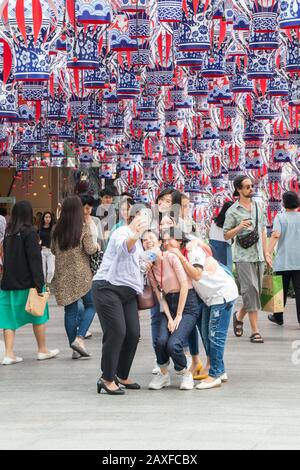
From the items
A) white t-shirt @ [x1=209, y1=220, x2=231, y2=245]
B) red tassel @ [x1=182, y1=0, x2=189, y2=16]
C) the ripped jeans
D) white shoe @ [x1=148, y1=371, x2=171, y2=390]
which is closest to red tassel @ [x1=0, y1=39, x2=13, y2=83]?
red tassel @ [x1=182, y1=0, x2=189, y2=16]

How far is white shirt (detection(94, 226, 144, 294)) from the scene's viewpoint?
9727mm

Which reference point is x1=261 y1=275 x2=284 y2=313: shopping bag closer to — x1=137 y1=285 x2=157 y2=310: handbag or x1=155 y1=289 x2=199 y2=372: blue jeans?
x1=155 y1=289 x2=199 y2=372: blue jeans

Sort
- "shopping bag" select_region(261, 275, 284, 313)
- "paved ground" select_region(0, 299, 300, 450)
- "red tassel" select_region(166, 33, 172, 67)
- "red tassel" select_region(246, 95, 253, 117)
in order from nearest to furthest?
"paved ground" select_region(0, 299, 300, 450) → "shopping bag" select_region(261, 275, 284, 313) → "red tassel" select_region(166, 33, 172, 67) → "red tassel" select_region(246, 95, 253, 117)

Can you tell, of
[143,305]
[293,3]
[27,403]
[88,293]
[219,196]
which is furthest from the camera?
[219,196]

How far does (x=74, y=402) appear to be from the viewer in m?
9.38

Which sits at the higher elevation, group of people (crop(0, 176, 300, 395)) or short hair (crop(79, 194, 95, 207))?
short hair (crop(79, 194, 95, 207))

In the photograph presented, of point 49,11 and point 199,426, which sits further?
point 49,11

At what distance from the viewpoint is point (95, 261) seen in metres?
12.7

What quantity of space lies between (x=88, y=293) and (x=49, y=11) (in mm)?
2886

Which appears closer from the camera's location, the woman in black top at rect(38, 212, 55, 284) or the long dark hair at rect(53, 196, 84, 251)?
the long dark hair at rect(53, 196, 84, 251)

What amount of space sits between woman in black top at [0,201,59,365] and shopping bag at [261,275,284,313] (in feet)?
9.79

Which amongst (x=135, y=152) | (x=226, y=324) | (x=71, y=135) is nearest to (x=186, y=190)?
(x=135, y=152)

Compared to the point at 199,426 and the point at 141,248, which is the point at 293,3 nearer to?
the point at 141,248

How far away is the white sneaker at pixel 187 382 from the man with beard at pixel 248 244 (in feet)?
10.2
